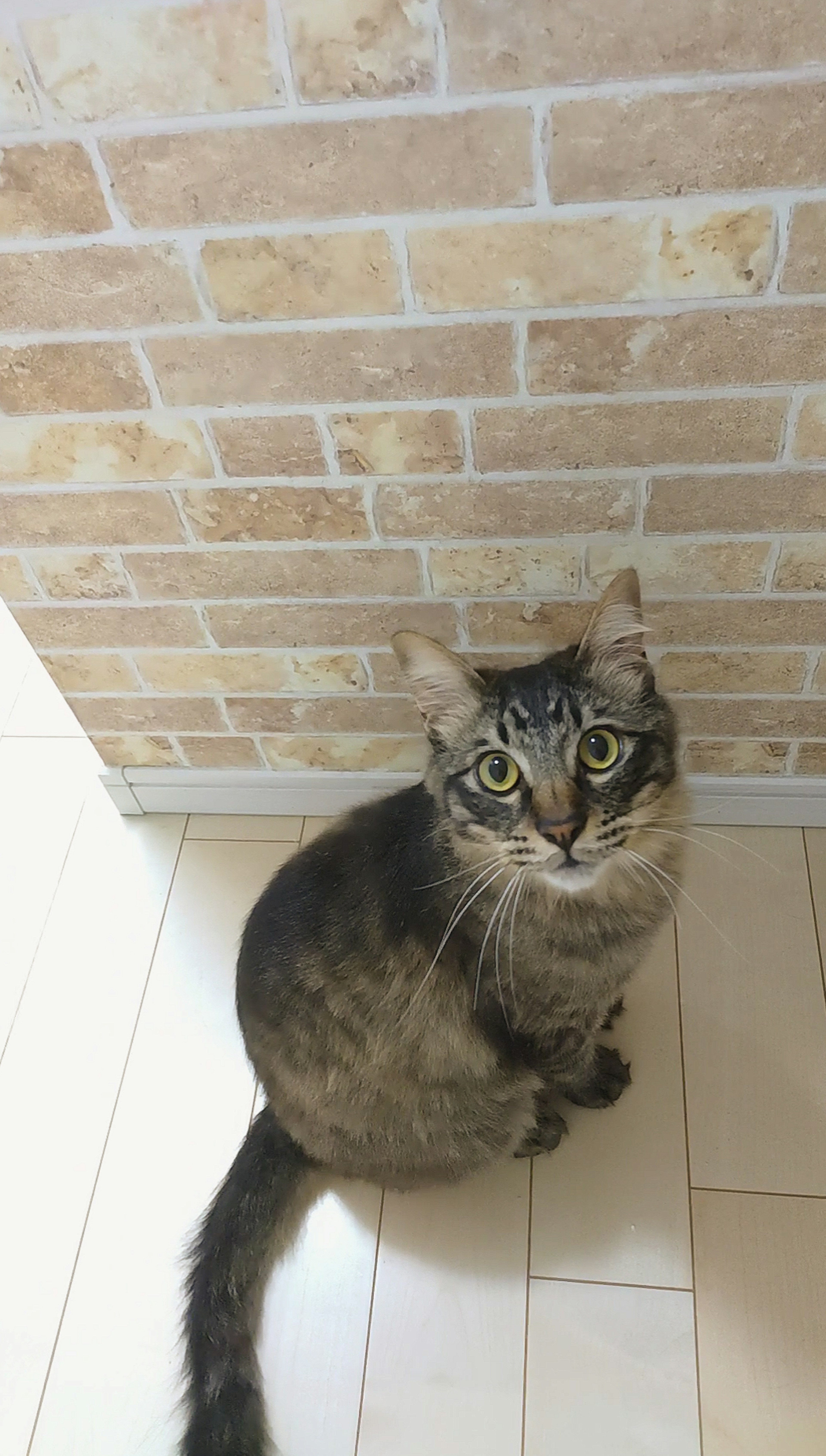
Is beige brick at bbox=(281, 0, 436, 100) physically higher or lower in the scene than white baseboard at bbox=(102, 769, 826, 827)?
higher

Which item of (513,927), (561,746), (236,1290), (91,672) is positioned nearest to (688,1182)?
(513,927)

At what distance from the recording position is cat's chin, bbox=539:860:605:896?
102 centimetres

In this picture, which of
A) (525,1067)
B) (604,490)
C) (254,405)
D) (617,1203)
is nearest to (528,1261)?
(617,1203)

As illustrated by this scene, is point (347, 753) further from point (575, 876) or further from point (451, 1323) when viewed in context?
point (451, 1323)

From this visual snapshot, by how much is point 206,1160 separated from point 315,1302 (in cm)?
25

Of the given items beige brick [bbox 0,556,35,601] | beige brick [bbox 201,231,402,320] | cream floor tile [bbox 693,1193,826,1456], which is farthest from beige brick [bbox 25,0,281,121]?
cream floor tile [bbox 693,1193,826,1456]

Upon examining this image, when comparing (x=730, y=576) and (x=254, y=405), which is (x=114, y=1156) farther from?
(x=730, y=576)

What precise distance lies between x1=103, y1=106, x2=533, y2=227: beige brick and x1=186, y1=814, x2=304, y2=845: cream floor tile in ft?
3.26

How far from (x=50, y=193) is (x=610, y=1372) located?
1434 millimetres

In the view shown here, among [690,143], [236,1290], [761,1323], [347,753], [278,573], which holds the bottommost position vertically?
[761,1323]

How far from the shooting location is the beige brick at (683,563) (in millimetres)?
1243

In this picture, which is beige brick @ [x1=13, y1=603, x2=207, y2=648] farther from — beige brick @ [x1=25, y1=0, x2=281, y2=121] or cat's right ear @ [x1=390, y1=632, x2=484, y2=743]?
beige brick @ [x1=25, y1=0, x2=281, y2=121]

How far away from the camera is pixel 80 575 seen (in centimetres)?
141

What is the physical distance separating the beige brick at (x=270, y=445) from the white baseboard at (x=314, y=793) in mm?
534
